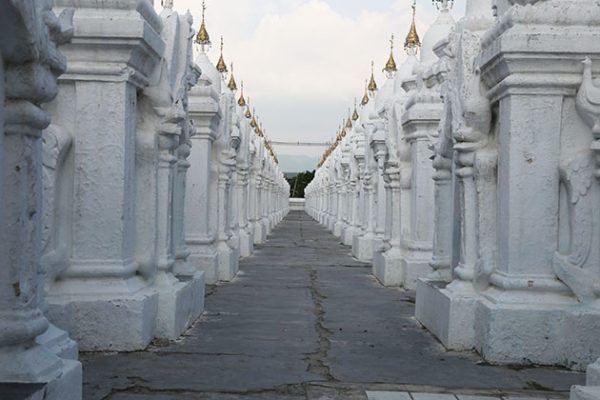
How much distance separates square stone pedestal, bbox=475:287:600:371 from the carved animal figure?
121cm

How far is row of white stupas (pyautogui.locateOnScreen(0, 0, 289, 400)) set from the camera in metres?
3.43

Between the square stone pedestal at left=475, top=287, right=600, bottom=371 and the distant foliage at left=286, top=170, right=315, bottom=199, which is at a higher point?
the distant foliage at left=286, top=170, right=315, bottom=199

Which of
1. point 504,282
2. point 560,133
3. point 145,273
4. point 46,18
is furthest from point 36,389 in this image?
point 560,133

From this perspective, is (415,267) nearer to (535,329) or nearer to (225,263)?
(225,263)

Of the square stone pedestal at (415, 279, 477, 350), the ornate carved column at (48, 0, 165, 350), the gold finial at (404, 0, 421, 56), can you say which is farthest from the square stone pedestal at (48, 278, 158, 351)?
the gold finial at (404, 0, 421, 56)

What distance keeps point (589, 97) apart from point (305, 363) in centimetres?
257

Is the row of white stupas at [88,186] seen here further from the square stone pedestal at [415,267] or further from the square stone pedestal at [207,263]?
the square stone pedestal at [415,267]

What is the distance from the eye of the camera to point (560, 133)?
5.67m

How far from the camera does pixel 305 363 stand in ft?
17.9

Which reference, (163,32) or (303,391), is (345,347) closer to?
(303,391)

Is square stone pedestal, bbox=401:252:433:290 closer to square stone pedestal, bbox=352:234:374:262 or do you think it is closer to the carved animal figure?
the carved animal figure

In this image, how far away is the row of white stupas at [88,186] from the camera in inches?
135

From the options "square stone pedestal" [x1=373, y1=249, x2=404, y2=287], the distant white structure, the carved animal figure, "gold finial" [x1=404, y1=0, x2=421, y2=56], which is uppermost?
"gold finial" [x1=404, y1=0, x2=421, y2=56]

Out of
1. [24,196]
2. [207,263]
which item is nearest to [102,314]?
[24,196]
